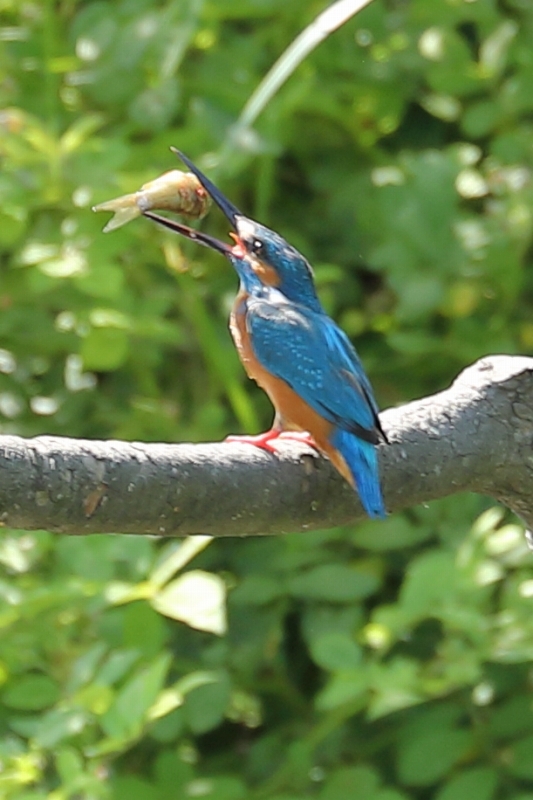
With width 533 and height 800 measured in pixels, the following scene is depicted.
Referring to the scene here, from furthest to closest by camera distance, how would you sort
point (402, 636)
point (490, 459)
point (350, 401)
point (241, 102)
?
1. point (241, 102)
2. point (402, 636)
3. point (350, 401)
4. point (490, 459)

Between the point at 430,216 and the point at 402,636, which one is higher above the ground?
the point at 430,216

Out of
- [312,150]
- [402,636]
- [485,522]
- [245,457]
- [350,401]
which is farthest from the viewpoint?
[312,150]

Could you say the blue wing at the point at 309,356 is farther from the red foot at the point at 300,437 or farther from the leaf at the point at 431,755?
the leaf at the point at 431,755

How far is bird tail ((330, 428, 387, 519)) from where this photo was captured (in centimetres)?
154

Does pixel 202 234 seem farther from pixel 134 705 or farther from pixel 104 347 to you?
pixel 134 705

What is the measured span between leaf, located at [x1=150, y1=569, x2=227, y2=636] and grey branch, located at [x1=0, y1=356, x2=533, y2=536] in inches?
17.1

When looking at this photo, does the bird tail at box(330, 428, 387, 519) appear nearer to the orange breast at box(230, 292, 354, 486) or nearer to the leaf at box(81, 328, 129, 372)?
the orange breast at box(230, 292, 354, 486)

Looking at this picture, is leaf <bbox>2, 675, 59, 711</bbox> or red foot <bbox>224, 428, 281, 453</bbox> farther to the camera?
leaf <bbox>2, 675, 59, 711</bbox>

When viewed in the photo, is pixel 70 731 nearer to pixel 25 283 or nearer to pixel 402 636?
pixel 402 636

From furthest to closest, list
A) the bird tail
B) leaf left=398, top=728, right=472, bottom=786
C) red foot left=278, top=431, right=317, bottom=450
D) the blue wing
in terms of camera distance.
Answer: leaf left=398, top=728, right=472, bottom=786 → the blue wing → red foot left=278, top=431, right=317, bottom=450 → the bird tail

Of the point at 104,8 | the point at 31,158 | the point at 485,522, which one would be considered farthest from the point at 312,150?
the point at 485,522

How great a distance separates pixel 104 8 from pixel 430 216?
0.75 metres

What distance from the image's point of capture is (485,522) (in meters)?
2.14

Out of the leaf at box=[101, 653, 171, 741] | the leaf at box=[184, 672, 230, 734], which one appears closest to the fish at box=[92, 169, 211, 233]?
the leaf at box=[101, 653, 171, 741]
